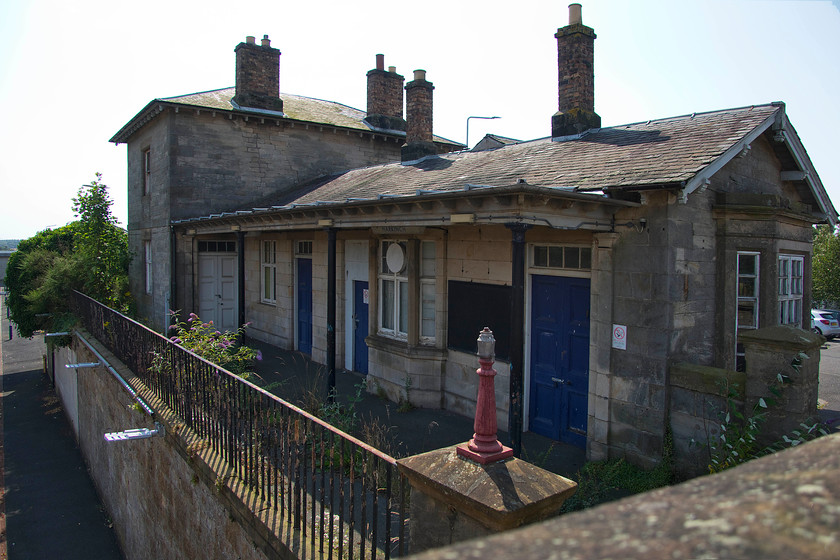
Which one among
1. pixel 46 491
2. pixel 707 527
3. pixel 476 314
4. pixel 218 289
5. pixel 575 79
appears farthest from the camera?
pixel 218 289

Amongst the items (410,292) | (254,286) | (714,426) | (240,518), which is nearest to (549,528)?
(240,518)

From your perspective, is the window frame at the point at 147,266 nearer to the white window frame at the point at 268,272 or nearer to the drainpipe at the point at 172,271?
the drainpipe at the point at 172,271

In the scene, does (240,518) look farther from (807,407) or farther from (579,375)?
(807,407)

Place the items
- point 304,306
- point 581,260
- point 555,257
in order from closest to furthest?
point 581,260, point 555,257, point 304,306

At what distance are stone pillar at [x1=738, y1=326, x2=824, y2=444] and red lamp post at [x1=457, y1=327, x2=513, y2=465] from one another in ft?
13.2

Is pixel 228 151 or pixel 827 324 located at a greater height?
pixel 228 151

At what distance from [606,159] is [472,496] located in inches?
237

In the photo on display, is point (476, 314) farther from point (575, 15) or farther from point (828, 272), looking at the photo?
point (828, 272)

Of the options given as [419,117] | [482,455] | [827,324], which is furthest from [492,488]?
[827,324]

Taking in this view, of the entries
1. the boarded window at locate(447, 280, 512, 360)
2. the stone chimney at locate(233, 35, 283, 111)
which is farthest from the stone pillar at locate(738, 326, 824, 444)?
the stone chimney at locate(233, 35, 283, 111)

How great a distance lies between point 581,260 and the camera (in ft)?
23.7

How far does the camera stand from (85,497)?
42.7 feet

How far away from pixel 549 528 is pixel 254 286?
15.2 m

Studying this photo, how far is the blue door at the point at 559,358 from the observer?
24.0 feet
